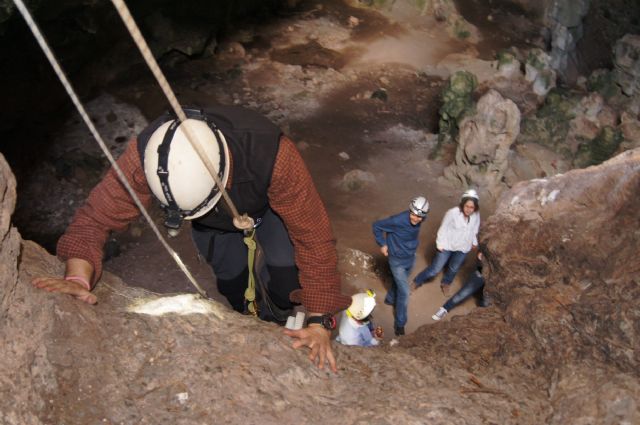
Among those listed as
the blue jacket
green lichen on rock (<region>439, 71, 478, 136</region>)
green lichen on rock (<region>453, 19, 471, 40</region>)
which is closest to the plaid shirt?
the blue jacket

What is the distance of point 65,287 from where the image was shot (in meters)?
2.74

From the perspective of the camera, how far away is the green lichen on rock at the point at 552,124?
9852 mm

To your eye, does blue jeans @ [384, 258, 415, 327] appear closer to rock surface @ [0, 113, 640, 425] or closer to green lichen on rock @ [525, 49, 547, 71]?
rock surface @ [0, 113, 640, 425]

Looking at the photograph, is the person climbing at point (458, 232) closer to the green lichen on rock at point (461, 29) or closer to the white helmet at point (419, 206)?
the white helmet at point (419, 206)

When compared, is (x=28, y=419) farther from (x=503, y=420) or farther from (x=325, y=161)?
(x=325, y=161)

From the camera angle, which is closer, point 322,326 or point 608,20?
point 322,326

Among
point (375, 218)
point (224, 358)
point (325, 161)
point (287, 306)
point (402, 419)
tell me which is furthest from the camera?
point (325, 161)

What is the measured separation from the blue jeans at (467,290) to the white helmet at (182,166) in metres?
3.77

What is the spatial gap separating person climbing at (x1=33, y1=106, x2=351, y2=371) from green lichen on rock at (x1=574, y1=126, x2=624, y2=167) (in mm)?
7778

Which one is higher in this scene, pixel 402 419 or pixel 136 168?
pixel 136 168

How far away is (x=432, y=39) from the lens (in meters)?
13.4

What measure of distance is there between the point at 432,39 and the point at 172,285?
386 inches

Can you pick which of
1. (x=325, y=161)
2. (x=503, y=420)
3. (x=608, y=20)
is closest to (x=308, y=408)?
(x=503, y=420)

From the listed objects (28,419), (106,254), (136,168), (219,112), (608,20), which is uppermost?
(219,112)
